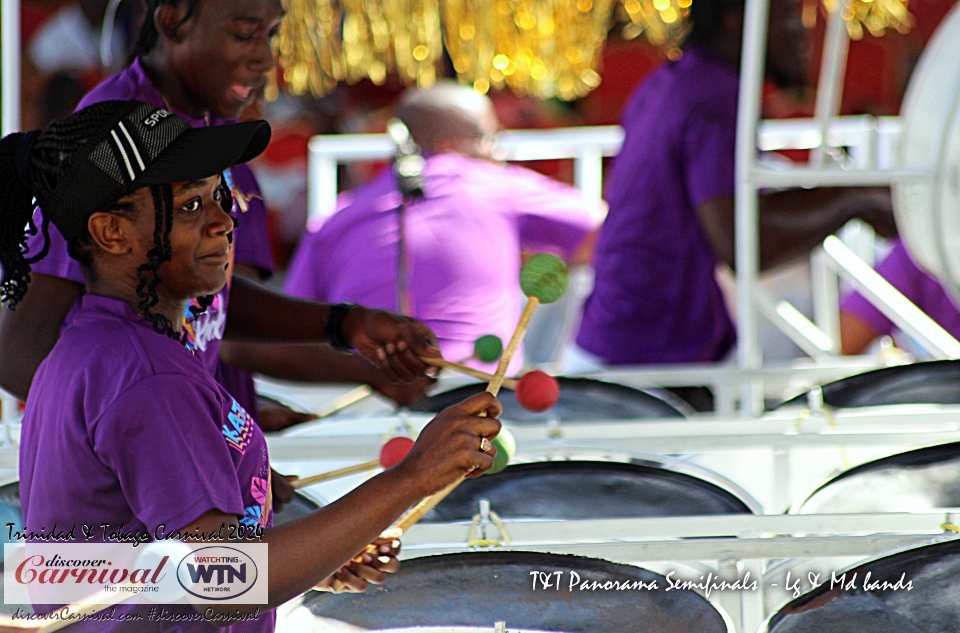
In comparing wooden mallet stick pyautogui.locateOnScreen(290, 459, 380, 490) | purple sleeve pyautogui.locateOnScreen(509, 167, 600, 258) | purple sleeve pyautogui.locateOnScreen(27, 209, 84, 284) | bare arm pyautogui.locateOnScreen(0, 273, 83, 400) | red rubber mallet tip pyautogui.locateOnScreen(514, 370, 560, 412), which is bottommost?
wooden mallet stick pyautogui.locateOnScreen(290, 459, 380, 490)

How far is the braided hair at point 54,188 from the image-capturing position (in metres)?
1.11

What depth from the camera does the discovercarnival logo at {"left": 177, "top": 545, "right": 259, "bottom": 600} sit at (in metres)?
1.02

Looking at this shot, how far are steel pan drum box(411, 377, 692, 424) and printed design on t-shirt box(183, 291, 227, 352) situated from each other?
83cm

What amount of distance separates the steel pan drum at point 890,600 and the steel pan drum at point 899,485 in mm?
309

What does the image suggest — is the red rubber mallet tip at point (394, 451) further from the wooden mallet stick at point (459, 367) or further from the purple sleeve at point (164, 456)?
the purple sleeve at point (164, 456)

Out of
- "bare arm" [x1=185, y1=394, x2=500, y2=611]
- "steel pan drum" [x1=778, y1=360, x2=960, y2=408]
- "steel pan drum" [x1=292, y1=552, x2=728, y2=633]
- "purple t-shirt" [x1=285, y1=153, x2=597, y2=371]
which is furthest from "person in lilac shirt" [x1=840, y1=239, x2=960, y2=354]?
"bare arm" [x1=185, y1=394, x2=500, y2=611]

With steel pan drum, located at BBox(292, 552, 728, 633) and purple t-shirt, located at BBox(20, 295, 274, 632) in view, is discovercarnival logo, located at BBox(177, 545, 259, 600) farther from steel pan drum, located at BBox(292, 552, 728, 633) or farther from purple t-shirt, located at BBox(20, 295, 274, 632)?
steel pan drum, located at BBox(292, 552, 728, 633)

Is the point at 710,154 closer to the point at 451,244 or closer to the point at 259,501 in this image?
the point at 451,244

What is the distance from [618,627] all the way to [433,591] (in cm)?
20

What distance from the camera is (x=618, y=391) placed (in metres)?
2.34

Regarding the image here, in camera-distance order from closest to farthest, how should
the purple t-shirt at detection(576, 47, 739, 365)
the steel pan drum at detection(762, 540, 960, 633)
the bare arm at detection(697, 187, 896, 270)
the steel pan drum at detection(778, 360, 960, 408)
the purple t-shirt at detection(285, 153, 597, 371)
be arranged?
the steel pan drum at detection(762, 540, 960, 633) → the steel pan drum at detection(778, 360, 960, 408) → the bare arm at detection(697, 187, 896, 270) → the purple t-shirt at detection(576, 47, 739, 365) → the purple t-shirt at detection(285, 153, 597, 371)

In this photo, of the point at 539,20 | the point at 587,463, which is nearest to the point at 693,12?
the point at 539,20

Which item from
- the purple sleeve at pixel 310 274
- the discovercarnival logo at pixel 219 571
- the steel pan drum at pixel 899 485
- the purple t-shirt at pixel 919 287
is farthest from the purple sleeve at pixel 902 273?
the discovercarnival logo at pixel 219 571

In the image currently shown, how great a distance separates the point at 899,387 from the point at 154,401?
5.34 feet
